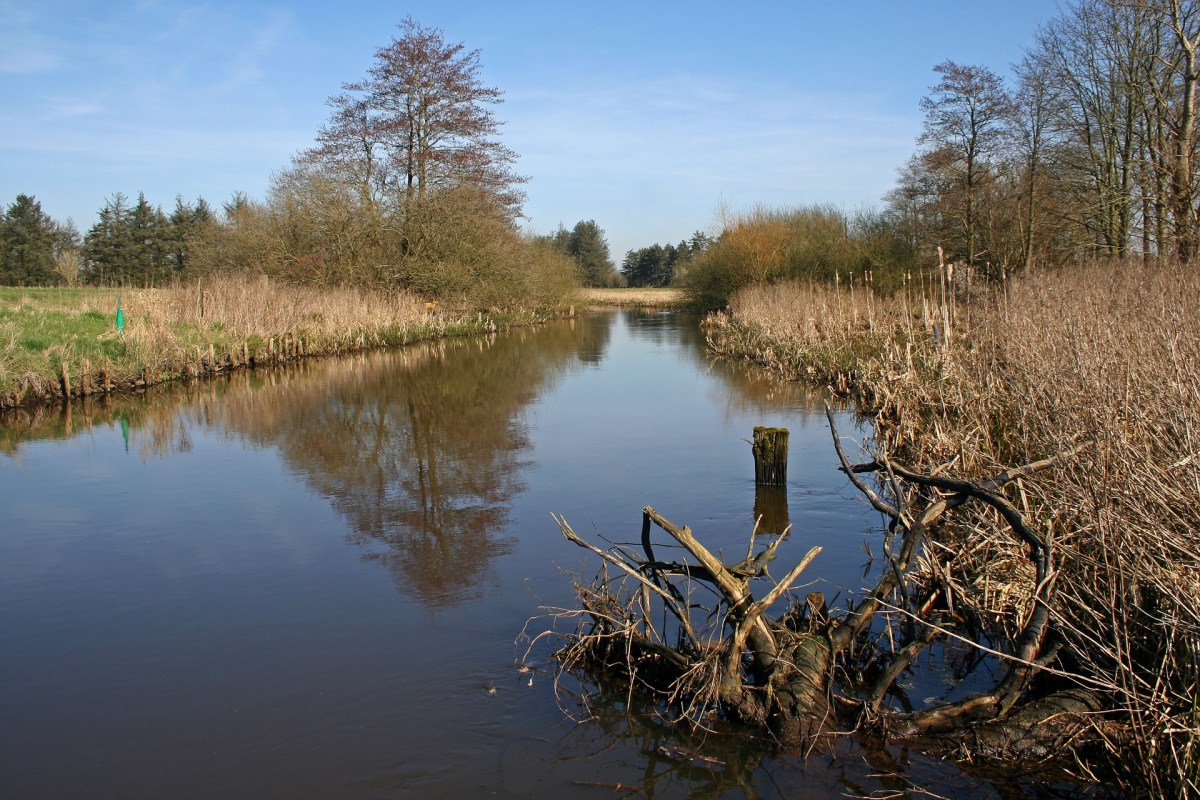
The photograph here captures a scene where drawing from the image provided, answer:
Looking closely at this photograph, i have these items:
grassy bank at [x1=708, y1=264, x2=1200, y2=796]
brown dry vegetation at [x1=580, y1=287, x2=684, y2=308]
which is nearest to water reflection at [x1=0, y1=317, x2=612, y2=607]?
grassy bank at [x1=708, y1=264, x2=1200, y2=796]

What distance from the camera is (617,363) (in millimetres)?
22062

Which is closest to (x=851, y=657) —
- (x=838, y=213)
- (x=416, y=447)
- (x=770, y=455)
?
(x=770, y=455)

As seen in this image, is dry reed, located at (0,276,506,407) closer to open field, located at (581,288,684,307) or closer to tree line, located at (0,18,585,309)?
tree line, located at (0,18,585,309)

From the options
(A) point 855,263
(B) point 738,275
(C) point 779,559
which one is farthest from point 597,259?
(C) point 779,559

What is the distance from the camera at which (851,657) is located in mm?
4535

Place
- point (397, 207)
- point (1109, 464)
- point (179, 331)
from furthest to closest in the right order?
point (397, 207) < point (179, 331) < point (1109, 464)

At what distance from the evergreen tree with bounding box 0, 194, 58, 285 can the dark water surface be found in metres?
40.9

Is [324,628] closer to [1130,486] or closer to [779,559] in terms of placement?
[779,559]

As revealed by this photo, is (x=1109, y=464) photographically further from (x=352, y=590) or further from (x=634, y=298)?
(x=634, y=298)

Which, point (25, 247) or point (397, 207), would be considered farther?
point (25, 247)

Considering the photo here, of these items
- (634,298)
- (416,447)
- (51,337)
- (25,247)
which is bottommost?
(416,447)

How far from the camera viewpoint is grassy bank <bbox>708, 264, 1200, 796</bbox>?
326 centimetres

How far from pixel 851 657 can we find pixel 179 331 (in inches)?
674

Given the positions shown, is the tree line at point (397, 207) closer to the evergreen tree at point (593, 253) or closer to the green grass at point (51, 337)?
the green grass at point (51, 337)
